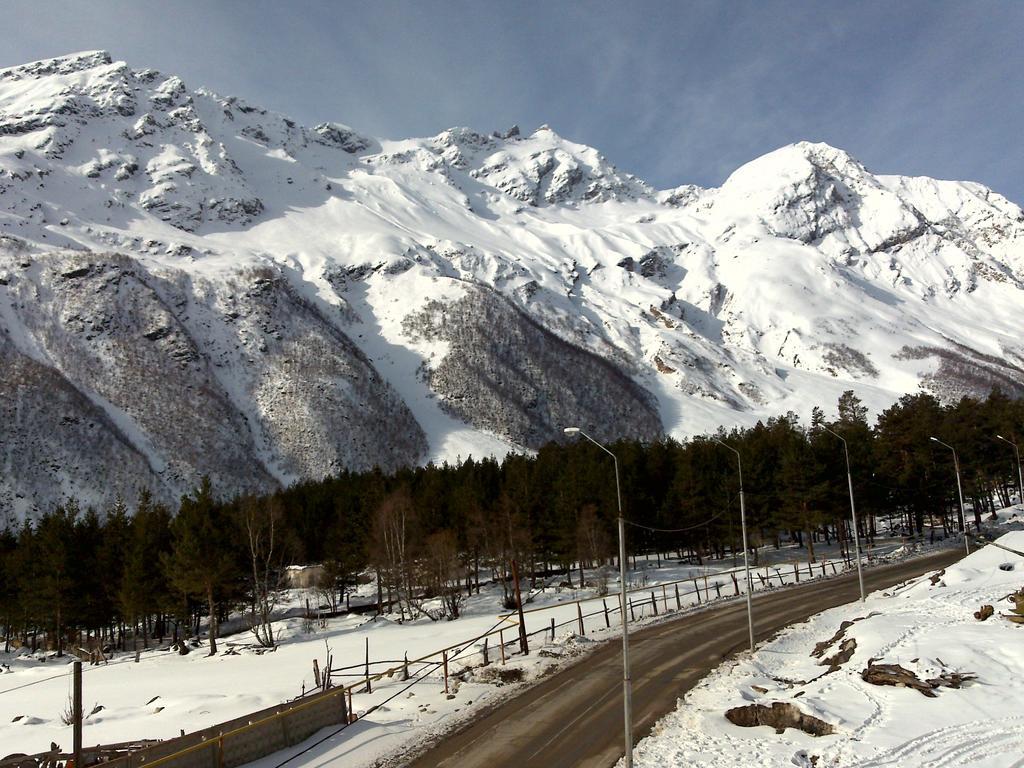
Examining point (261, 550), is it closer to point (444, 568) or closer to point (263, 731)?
point (444, 568)

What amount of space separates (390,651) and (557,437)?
120 metres

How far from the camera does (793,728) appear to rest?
1780 cm

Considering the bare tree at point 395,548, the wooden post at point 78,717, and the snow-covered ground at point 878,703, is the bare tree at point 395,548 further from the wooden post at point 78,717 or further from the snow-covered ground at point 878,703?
the wooden post at point 78,717

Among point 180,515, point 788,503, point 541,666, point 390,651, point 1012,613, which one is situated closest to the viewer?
point 1012,613

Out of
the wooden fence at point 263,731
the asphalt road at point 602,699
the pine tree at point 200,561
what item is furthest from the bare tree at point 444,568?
the asphalt road at point 602,699

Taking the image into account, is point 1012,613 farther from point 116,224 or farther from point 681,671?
point 116,224

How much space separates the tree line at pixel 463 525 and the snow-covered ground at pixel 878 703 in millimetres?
25794

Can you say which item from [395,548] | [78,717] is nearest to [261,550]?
[395,548]

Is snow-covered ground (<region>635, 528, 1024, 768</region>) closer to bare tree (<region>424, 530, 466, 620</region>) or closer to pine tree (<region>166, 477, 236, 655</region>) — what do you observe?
bare tree (<region>424, 530, 466, 620</region>)

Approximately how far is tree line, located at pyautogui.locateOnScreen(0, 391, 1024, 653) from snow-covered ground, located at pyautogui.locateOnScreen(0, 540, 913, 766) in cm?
282

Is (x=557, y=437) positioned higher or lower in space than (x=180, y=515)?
higher

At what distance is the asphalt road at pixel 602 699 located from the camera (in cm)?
1883

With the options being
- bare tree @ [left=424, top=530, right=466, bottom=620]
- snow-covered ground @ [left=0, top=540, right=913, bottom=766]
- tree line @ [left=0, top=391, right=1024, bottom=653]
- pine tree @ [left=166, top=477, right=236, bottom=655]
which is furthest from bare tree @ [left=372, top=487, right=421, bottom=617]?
pine tree @ [left=166, top=477, right=236, bottom=655]

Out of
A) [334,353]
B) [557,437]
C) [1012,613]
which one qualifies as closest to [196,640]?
[1012,613]
